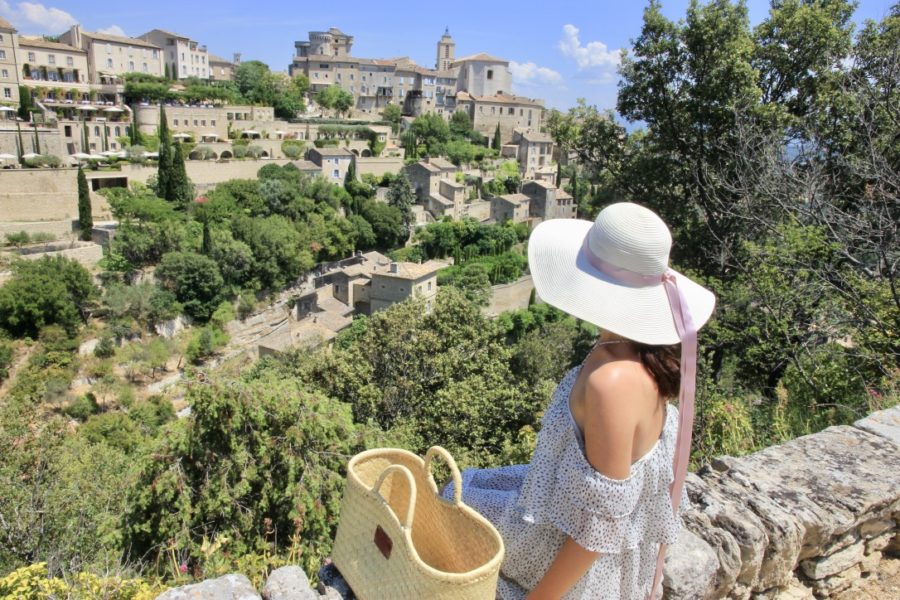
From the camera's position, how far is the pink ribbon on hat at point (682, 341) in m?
1.79

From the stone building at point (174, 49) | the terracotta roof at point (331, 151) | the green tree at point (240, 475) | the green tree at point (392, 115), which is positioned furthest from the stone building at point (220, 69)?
the green tree at point (240, 475)

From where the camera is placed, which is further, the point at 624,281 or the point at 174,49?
the point at 174,49

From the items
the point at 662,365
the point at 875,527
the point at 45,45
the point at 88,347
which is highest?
the point at 45,45

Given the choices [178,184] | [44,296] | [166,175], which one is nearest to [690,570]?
[44,296]

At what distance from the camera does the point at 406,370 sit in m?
11.6

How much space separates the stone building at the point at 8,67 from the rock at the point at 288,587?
49950mm

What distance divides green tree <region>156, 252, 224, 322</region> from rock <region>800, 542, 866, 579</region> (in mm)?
28833

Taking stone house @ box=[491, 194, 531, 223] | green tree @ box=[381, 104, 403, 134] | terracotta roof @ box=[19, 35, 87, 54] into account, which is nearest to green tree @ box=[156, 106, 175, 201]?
terracotta roof @ box=[19, 35, 87, 54]

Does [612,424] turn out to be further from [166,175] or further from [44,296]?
[166,175]

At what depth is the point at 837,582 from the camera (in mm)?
2947

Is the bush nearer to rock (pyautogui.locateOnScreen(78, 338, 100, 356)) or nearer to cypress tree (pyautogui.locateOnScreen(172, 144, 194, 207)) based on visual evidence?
rock (pyautogui.locateOnScreen(78, 338, 100, 356))

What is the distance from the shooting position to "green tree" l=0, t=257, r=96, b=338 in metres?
23.5

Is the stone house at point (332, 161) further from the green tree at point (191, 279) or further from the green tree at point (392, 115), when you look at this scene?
the green tree at point (191, 279)

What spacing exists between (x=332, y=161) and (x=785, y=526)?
43.9 metres
